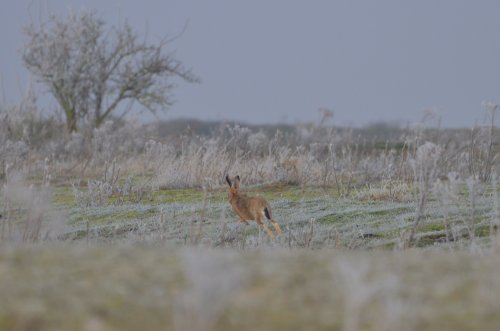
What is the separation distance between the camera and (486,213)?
9.52 meters

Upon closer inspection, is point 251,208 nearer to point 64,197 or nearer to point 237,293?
point 237,293

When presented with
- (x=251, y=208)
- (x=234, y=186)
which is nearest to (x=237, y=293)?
(x=251, y=208)

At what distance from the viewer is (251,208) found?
27.0 ft

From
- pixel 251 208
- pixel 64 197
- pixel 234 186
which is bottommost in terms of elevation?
pixel 64 197

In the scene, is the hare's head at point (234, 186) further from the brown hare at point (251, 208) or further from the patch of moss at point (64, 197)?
the patch of moss at point (64, 197)

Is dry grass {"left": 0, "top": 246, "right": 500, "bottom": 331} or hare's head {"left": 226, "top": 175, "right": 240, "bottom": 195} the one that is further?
hare's head {"left": 226, "top": 175, "right": 240, "bottom": 195}

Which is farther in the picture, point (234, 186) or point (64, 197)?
point (64, 197)

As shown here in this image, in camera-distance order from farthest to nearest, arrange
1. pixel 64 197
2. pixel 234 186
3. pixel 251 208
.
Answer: pixel 64 197 → pixel 234 186 → pixel 251 208

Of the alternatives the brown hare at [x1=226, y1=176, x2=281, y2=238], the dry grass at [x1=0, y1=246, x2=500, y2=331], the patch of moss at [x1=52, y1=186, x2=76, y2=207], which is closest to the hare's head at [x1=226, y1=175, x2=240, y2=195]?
the brown hare at [x1=226, y1=176, x2=281, y2=238]

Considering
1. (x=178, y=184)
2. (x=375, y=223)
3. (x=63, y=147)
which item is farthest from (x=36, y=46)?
(x=375, y=223)

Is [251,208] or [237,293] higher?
[237,293]

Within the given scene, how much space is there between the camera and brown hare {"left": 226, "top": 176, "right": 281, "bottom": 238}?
809 centimetres

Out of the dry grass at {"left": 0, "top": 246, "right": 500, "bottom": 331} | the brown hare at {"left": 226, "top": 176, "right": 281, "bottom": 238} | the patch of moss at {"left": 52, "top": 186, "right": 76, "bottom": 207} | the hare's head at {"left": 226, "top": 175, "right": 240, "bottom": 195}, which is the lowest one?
the patch of moss at {"left": 52, "top": 186, "right": 76, "bottom": 207}

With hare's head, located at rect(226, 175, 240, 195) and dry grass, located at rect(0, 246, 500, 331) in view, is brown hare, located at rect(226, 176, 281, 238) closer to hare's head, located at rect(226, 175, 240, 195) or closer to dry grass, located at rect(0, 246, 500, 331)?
hare's head, located at rect(226, 175, 240, 195)
